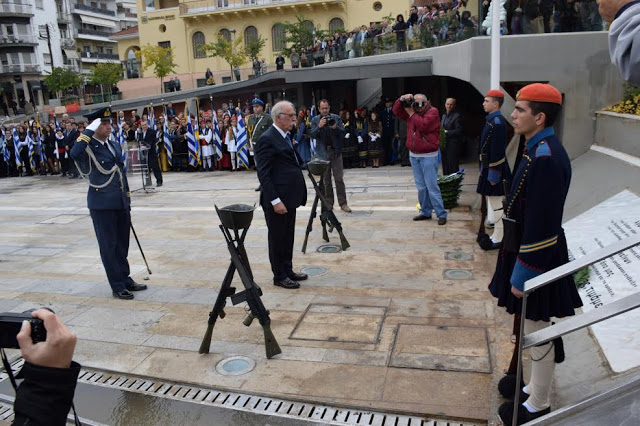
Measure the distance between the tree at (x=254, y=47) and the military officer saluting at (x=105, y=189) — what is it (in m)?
41.1

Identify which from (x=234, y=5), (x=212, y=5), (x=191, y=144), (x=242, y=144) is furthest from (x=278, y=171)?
(x=212, y=5)

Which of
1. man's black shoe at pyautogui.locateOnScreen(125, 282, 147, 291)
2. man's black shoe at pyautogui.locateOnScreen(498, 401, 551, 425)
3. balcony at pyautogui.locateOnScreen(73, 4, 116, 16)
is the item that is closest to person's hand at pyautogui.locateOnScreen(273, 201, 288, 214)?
man's black shoe at pyautogui.locateOnScreen(125, 282, 147, 291)

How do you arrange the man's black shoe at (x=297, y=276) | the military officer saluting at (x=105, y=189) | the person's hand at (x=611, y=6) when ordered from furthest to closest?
the man's black shoe at (x=297, y=276), the military officer saluting at (x=105, y=189), the person's hand at (x=611, y=6)

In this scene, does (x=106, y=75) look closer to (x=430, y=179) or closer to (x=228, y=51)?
(x=228, y=51)

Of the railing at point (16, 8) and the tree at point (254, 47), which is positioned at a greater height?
the railing at point (16, 8)

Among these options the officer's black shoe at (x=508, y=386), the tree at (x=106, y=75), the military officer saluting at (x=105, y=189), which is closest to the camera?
the officer's black shoe at (x=508, y=386)

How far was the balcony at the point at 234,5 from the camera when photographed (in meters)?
47.3

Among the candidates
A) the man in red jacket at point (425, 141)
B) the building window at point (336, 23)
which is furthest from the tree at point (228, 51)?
the man in red jacket at point (425, 141)

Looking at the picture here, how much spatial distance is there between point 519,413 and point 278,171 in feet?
12.4

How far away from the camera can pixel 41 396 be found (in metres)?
1.67

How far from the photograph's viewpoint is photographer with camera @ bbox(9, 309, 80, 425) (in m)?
1.66

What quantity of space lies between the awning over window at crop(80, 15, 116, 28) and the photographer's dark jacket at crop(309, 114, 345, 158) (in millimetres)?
67047

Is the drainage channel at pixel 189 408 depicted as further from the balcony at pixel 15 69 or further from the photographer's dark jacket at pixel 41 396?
the balcony at pixel 15 69

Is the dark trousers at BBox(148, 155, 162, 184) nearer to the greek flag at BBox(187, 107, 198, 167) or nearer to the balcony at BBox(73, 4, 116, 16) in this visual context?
the greek flag at BBox(187, 107, 198, 167)
